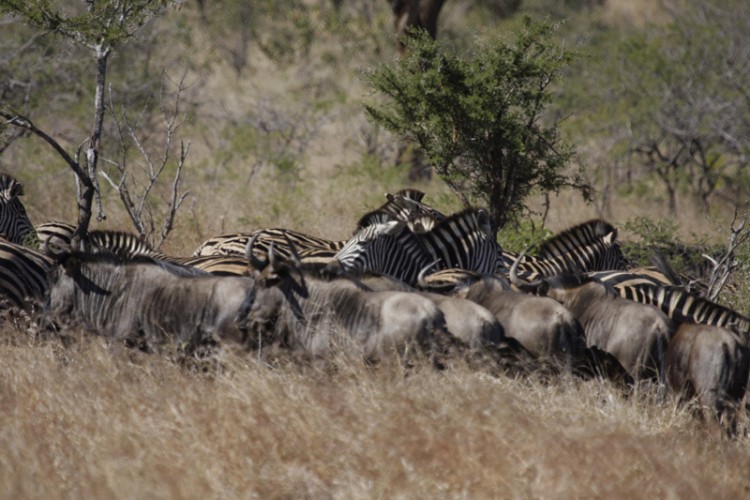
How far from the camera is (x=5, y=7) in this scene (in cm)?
794

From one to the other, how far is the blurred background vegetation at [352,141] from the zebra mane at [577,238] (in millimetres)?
1154

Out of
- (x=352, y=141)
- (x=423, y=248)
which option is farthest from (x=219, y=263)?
(x=352, y=141)

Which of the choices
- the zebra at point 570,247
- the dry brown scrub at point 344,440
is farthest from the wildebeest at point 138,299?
the zebra at point 570,247

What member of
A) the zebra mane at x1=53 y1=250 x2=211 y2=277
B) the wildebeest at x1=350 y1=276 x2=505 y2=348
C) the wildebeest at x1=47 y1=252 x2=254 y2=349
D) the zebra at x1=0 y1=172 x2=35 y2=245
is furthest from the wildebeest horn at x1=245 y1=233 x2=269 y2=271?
the zebra at x1=0 y1=172 x2=35 y2=245

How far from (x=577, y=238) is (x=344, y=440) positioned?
5.36m

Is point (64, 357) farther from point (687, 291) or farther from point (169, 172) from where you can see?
point (169, 172)

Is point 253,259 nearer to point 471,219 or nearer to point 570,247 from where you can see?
point 471,219

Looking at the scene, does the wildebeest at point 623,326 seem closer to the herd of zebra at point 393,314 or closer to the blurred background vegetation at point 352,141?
the herd of zebra at point 393,314

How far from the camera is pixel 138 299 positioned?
6.63 m

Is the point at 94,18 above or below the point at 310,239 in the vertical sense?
above

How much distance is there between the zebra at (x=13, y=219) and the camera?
9.52 meters

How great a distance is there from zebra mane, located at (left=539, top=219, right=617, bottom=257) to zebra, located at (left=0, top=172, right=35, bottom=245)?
4745 mm

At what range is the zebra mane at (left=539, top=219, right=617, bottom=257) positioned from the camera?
9406mm

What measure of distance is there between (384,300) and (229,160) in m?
8.95
